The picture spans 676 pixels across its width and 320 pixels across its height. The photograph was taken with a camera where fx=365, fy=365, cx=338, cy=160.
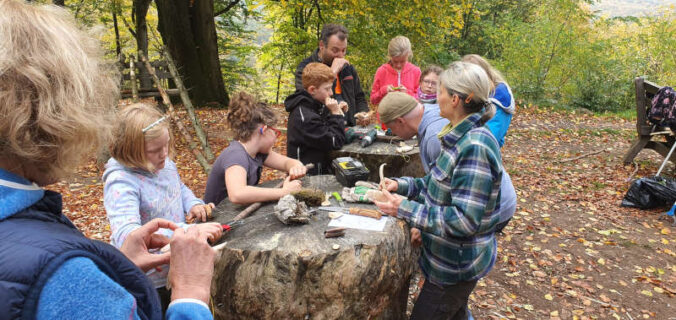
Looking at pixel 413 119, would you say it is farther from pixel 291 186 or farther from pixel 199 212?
pixel 199 212

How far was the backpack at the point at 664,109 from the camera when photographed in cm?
613

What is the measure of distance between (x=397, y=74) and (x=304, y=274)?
409cm

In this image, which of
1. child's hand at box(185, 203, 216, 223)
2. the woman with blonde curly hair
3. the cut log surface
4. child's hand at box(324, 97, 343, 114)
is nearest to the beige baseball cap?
the cut log surface

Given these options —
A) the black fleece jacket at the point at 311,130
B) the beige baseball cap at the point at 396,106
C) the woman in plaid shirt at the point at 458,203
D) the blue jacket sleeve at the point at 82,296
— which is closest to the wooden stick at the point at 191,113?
the black fleece jacket at the point at 311,130

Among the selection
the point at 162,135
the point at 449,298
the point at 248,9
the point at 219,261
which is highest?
the point at 248,9

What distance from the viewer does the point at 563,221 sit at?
17.6 ft

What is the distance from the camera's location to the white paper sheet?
7.44 feet

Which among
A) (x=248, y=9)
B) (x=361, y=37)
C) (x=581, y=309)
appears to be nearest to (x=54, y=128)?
(x=581, y=309)

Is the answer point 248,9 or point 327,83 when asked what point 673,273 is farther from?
point 248,9

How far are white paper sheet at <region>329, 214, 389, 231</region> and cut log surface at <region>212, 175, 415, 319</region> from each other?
0.05 meters

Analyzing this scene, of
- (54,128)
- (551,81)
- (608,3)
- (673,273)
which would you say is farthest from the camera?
(608,3)

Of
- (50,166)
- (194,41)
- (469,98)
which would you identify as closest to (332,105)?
(469,98)

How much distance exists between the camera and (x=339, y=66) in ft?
14.8

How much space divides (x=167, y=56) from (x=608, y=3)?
342 ft
